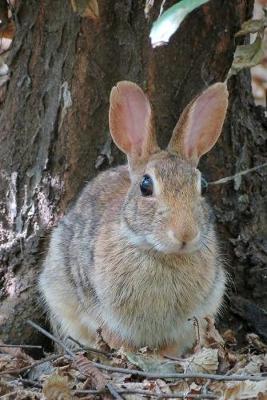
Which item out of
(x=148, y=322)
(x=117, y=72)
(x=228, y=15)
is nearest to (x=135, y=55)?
(x=117, y=72)

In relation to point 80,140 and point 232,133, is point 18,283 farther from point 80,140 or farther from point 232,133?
point 232,133

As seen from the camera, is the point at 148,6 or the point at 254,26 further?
the point at 148,6

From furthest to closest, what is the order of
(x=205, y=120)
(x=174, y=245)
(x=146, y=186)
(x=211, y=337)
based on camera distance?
1. (x=205, y=120)
2. (x=211, y=337)
3. (x=146, y=186)
4. (x=174, y=245)

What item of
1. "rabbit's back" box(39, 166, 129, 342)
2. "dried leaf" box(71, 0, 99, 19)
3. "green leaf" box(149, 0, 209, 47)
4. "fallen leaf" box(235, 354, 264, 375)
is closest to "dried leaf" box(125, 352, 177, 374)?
"fallen leaf" box(235, 354, 264, 375)

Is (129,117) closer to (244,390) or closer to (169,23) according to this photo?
(169,23)

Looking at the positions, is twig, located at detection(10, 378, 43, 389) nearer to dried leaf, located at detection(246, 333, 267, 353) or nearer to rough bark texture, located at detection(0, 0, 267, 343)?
rough bark texture, located at detection(0, 0, 267, 343)

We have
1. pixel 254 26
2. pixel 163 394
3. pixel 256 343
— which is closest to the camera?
pixel 163 394

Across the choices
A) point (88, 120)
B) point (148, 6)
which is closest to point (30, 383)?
point (88, 120)
